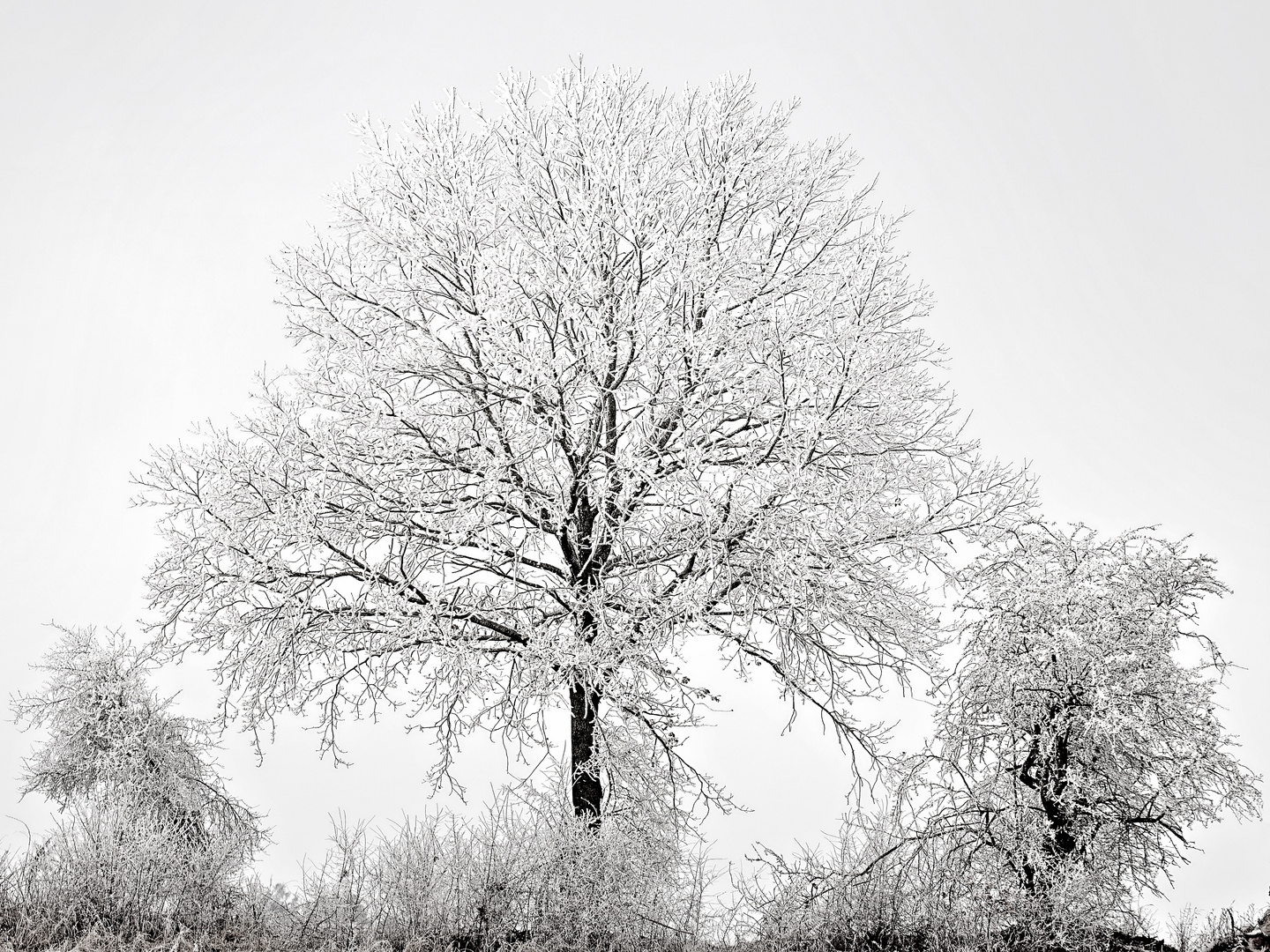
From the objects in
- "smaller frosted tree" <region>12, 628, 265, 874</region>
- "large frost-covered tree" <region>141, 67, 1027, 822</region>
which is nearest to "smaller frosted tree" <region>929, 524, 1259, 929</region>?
"large frost-covered tree" <region>141, 67, 1027, 822</region>

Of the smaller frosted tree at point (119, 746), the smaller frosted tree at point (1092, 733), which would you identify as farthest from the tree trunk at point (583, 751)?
the smaller frosted tree at point (119, 746)

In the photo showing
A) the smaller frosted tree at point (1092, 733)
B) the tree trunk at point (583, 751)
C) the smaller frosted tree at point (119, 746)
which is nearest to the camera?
the smaller frosted tree at point (1092, 733)

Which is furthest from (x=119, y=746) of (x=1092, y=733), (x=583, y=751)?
(x=1092, y=733)

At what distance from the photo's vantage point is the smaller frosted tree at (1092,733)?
745 centimetres

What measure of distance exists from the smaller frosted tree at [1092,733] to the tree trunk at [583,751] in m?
3.34

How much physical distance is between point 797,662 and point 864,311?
11.6 feet

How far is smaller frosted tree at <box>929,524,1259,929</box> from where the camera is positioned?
7.45m

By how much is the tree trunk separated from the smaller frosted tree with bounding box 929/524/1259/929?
334cm

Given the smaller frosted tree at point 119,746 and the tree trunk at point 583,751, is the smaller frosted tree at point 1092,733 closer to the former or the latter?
the tree trunk at point 583,751

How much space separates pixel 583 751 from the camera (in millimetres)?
9859

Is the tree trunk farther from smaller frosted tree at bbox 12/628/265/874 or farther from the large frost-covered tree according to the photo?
smaller frosted tree at bbox 12/628/265/874

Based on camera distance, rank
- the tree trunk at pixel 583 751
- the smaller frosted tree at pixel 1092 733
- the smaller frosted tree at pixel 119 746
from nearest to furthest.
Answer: the smaller frosted tree at pixel 1092 733 < the tree trunk at pixel 583 751 < the smaller frosted tree at pixel 119 746

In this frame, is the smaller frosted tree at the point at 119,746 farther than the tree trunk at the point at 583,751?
Yes

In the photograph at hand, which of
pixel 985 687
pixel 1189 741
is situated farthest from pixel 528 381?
pixel 1189 741
